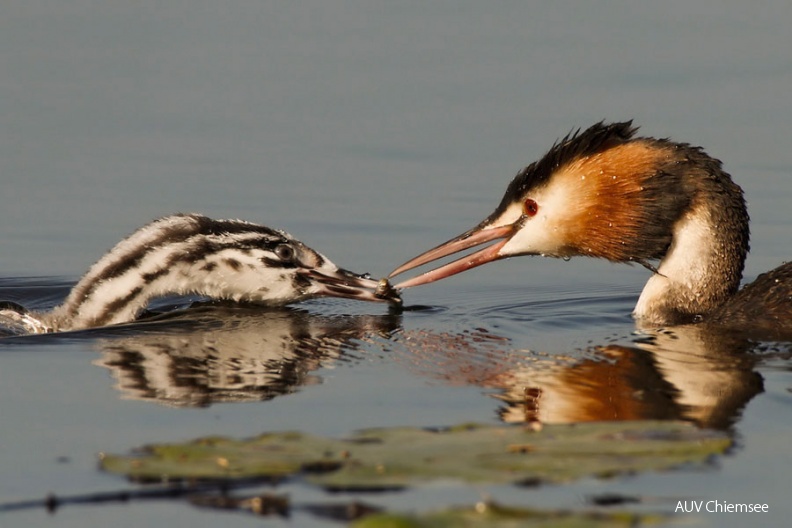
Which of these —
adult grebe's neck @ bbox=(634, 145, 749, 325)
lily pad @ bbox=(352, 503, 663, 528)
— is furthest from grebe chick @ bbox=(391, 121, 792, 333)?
lily pad @ bbox=(352, 503, 663, 528)

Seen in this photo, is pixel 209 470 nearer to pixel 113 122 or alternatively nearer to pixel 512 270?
pixel 512 270

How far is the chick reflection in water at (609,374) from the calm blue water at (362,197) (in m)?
0.03

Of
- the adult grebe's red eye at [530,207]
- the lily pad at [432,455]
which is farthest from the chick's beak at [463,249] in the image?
the lily pad at [432,455]

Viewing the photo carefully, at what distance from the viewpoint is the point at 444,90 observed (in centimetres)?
1358

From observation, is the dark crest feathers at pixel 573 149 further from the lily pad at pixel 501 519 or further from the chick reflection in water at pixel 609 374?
the lily pad at pixel 501 519

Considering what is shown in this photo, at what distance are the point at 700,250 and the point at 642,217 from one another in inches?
14.4

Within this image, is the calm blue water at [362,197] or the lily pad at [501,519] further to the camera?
the calm blue water at [362,197]

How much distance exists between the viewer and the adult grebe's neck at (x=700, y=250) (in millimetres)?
8258

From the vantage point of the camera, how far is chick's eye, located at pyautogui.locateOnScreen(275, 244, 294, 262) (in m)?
8.91

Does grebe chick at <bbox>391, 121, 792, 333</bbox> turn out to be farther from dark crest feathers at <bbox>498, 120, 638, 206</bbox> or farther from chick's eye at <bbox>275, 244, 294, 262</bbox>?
chick's eye at <bbox>275, 244, 294, 262</bbox>

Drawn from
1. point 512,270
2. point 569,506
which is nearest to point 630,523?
point 569,506

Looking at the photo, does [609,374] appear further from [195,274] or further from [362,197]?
[362,197]

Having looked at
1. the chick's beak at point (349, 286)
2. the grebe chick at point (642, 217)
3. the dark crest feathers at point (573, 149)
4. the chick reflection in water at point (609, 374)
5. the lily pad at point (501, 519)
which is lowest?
the lily pad at point (501, 519)

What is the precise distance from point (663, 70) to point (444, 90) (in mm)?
2035
